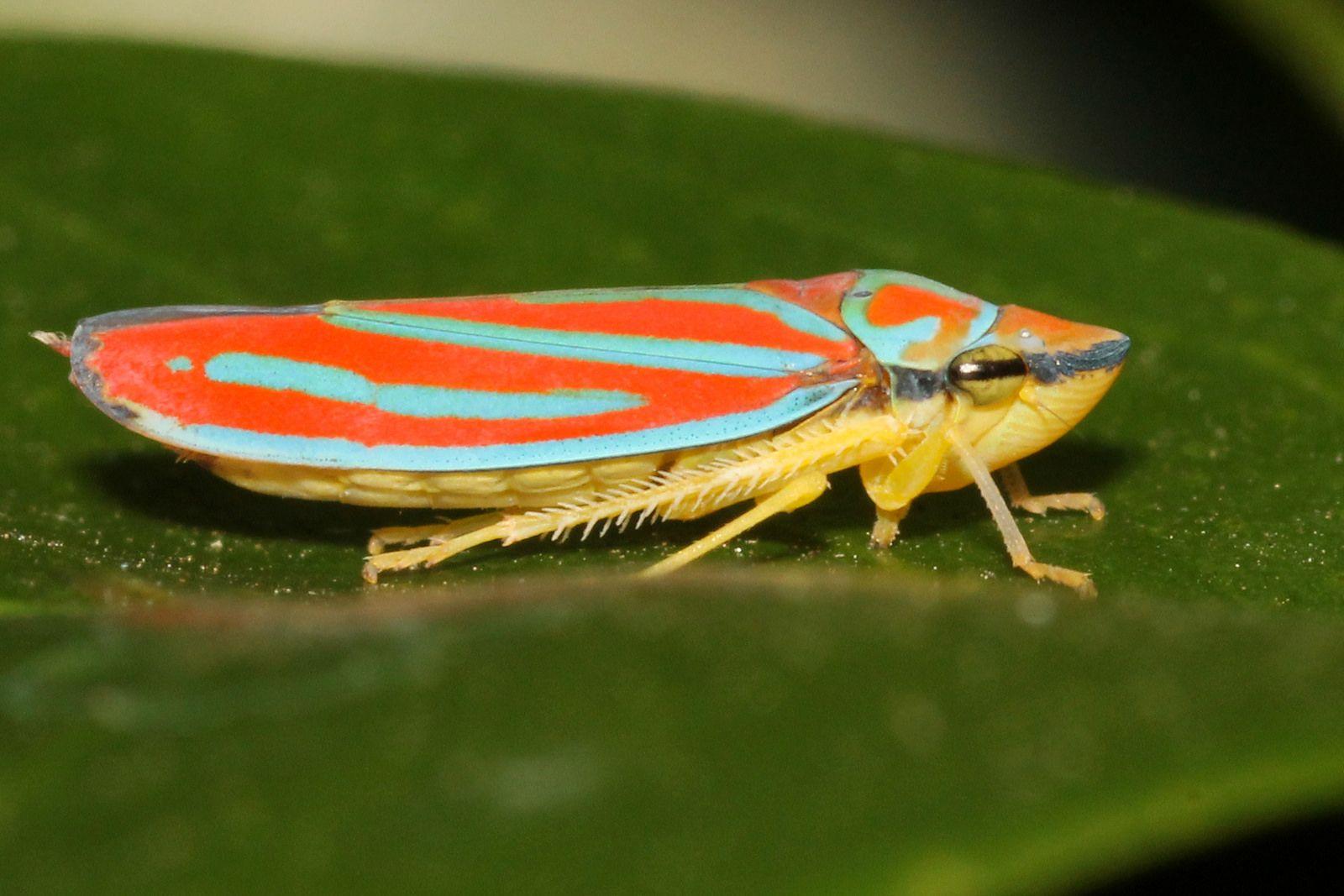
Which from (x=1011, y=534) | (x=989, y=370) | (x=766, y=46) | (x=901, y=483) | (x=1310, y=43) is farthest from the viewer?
(x=766, y=46)

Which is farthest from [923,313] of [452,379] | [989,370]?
[452,379]

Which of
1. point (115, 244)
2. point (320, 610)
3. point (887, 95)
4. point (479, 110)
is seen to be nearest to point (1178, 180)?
point (887, 95)

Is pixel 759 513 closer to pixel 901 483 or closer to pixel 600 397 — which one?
pixel 901 483

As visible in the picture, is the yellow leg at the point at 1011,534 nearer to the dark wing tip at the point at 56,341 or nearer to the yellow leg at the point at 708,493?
the yellow leg at the point at 708,493

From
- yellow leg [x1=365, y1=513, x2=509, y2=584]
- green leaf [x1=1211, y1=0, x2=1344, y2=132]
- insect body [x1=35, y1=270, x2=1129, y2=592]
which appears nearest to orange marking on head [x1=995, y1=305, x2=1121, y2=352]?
insect body [x1=35, y1=270, x2=1129, y2=592]

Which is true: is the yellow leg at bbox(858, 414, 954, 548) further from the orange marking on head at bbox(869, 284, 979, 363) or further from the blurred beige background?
Result: the blurred beige background

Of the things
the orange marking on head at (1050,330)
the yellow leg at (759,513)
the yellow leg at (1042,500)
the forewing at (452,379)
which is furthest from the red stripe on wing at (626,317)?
the yellow leg at (1042,500)
